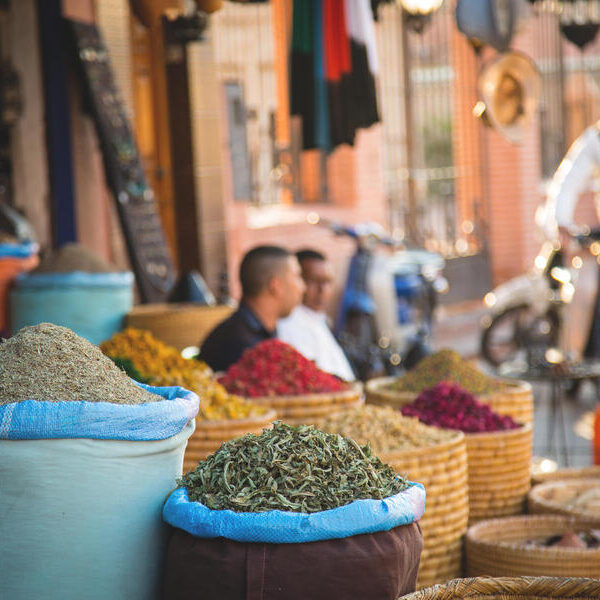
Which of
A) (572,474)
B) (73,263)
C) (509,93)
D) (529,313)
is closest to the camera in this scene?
(572,474)

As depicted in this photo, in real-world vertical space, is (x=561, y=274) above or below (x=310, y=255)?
below

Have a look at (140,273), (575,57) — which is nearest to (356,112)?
(140,273)

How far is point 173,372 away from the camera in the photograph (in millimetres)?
3432

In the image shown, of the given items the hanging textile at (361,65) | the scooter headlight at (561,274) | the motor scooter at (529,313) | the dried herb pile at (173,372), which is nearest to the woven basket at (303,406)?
the dried herb pile at (173,372)

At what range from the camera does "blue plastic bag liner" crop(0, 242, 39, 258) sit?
547 cm

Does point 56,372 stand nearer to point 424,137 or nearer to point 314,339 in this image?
point 314,339

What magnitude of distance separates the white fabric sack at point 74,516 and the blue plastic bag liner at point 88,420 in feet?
0.06

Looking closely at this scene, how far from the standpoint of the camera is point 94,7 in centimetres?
A: 697

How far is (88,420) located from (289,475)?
0.42 metres

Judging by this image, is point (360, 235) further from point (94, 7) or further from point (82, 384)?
point (82, 384)

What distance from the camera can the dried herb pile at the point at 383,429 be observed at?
3193mm

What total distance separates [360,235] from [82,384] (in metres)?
5.79

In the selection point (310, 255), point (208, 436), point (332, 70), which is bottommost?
point (208, 436)

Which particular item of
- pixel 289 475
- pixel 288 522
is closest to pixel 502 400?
pixel 289 475
